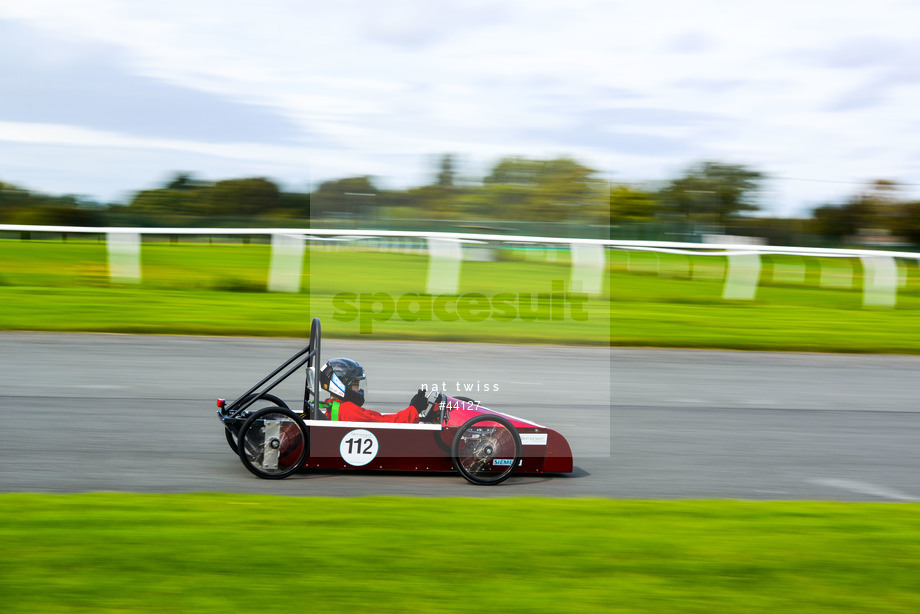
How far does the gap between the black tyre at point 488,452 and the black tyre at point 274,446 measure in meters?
1.02

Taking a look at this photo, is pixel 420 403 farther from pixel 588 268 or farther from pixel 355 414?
pixel 588 268

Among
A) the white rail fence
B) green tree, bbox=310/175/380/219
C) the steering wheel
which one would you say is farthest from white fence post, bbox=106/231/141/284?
the steering wheel

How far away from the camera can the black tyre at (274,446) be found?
539 centimetres

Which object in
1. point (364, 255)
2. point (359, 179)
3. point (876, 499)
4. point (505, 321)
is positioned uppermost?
point (359, 179)

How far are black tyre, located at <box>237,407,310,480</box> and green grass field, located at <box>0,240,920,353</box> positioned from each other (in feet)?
9.82

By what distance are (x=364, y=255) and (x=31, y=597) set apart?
6563 millimetres

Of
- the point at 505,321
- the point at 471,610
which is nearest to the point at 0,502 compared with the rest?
the point at 471,610

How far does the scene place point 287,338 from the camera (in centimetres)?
1265

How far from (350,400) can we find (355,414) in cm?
13

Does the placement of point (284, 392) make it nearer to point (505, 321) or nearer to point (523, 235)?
point (523, 235)

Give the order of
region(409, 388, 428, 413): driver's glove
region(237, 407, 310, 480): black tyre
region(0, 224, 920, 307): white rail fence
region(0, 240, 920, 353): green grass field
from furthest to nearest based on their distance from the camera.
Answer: region(0, 224, 920, 307): white rail fence → region(0, 240, 920, 353): green grass field → region(409, 388, 428, 413): driver's glove → region(237, 407, 310, 480): black tyre

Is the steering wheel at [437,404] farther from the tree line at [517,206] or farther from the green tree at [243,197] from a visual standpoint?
the green tree at [243,197]

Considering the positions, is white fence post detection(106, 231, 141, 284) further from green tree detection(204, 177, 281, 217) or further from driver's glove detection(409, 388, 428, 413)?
driver's glove detection(409, 388, 428, 413)

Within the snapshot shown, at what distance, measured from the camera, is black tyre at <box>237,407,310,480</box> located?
5395mm
